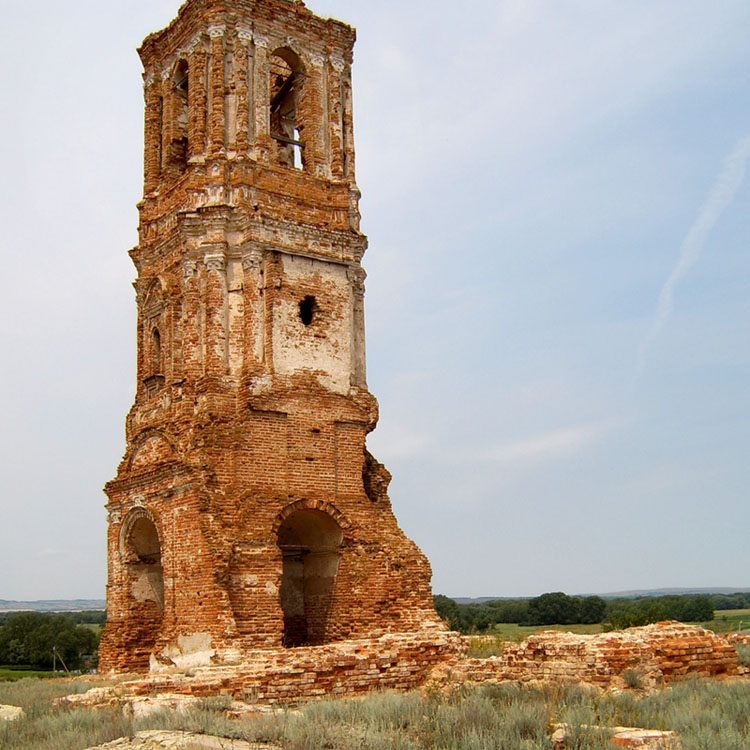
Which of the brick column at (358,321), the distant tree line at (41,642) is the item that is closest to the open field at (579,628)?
the brick column at (358,321)

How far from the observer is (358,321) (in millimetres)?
17234

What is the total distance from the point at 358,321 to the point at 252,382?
2.54m

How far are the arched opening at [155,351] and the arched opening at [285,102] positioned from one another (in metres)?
3.97

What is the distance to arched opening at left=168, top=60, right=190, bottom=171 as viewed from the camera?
1811 centimetres

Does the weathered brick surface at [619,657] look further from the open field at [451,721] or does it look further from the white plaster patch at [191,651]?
the white plaster patch at [191,651]

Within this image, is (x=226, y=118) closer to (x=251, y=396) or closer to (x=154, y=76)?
(x=154, y=76)

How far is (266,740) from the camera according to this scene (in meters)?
7.71

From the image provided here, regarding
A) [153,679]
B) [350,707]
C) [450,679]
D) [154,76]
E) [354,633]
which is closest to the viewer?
[350,707]

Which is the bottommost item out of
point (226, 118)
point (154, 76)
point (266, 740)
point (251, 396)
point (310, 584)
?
point (266, 740)

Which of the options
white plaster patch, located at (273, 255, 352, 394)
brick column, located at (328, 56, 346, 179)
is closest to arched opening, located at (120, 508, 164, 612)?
white plaster patch, located at (273, 255, 352, 394)

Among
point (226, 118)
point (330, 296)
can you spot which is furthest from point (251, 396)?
point (226, 118)

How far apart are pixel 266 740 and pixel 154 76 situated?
14.1m

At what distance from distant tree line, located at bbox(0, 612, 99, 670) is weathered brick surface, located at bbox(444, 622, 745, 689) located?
31.7 metres

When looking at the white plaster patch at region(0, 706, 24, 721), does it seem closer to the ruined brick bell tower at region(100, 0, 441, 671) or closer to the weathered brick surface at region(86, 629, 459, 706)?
the weathered brick surface at region(86, 629, 459, 706)
